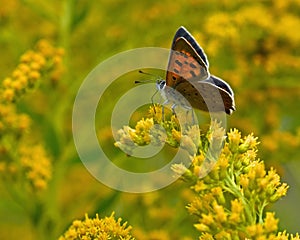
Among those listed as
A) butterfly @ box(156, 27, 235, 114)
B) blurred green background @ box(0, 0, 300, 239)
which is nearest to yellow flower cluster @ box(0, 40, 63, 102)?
blurred green background @ box(0, 0, 300, 239)

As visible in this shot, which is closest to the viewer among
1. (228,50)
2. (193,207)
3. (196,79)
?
(193,207)

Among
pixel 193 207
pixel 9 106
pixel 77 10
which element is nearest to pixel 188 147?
pixel 193 207

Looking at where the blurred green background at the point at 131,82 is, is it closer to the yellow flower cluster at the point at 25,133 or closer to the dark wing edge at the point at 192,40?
the yellow flower cluster at the point at 25,133

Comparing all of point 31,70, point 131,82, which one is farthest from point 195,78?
point 131,82

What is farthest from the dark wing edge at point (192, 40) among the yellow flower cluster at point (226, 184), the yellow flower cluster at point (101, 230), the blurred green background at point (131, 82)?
the blurred green background at point (131, 82)

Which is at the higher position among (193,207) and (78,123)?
(78,123)

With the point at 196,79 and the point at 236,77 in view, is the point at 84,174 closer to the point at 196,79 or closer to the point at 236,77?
the point at 236,77

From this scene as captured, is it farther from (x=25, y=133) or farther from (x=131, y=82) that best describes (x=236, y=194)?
(x=131, y=82)
